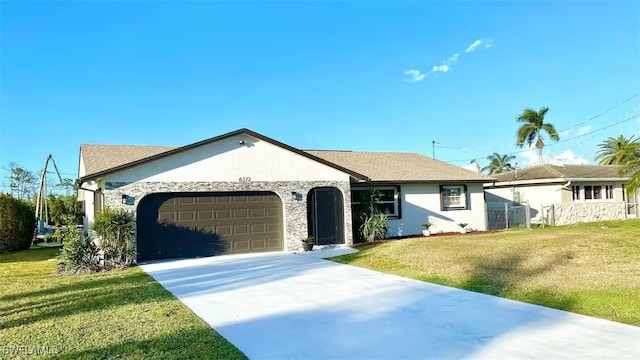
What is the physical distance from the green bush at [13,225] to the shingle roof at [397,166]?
1428 centimetres

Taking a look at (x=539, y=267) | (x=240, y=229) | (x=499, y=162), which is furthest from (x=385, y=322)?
(x=499, y=162)

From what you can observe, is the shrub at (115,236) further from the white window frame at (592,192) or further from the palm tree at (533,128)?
Answer: the palm tree at (533,128)

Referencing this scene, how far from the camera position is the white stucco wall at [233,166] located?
557 inches

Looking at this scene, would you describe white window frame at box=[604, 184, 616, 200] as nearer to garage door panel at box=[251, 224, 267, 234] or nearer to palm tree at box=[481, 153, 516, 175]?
garage door panel at box=[251, 224, 267, 234]

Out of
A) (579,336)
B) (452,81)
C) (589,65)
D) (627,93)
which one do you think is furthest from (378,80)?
(579,336)

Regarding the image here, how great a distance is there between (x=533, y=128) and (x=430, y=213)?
2309 centimetres

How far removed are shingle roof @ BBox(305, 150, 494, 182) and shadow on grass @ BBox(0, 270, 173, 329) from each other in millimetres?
11599

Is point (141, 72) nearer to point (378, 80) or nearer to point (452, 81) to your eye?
point (378, 80)

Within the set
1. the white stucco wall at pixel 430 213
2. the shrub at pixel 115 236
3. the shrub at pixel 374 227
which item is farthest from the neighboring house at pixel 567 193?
the shrub at pixel 115 236

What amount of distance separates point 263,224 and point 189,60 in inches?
386

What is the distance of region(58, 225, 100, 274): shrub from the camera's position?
12000mm

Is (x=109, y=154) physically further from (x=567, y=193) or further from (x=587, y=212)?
(x=587, y=212)

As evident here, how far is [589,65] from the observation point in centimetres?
2011

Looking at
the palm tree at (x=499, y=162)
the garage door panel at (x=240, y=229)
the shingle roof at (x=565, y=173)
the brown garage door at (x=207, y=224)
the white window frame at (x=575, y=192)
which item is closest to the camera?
the brown garage door at (x=207, y=224)
